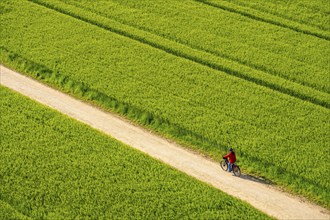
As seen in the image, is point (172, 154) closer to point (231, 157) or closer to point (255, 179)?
point (231, 157)

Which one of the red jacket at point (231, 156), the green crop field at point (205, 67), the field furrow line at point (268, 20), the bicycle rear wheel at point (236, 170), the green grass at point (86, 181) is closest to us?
the green grass at point (86, 181)

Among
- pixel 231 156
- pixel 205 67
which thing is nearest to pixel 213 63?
pixel 205 67

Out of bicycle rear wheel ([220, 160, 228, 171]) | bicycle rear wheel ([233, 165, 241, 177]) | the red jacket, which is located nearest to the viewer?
the red jacket

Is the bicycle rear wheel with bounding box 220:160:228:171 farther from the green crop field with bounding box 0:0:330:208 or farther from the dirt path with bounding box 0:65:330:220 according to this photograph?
the green crop field with bounding box 0:0:330:208

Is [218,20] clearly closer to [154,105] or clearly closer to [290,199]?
[154,105]

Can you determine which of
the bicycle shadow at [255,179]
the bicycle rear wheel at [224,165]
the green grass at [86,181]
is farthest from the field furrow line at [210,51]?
the green grass at [86,181]

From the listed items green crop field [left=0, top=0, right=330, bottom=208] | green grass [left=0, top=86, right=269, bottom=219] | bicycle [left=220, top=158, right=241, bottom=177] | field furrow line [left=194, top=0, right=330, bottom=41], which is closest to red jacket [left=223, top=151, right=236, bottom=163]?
bicycle [left=220, top=158, right=241, bottom=177]

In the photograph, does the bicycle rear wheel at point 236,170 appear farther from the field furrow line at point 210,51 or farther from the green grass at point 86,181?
the field furrow line at point 210,51
